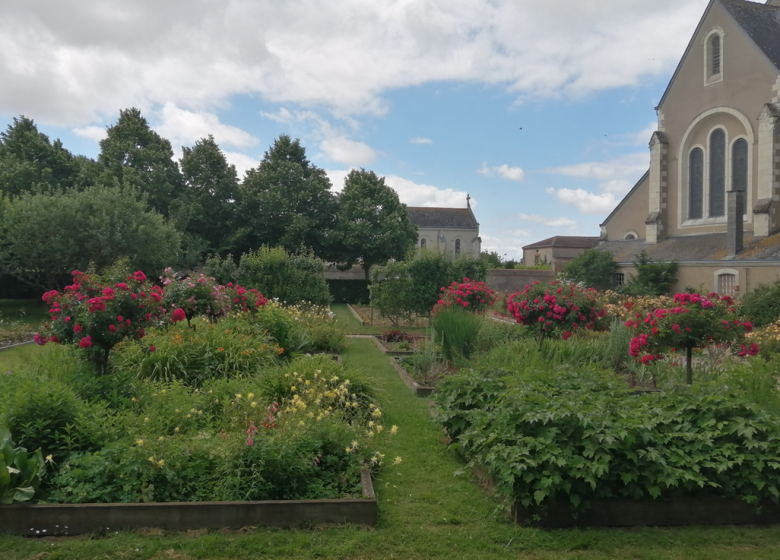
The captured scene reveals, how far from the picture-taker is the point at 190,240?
27.4m

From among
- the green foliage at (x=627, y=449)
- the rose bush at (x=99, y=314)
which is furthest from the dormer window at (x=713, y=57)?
the rose bush at (x=99, y=314)

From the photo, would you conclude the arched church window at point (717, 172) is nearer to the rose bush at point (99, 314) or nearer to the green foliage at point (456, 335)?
the green foliage at point (456, 335)

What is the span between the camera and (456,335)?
938 cm

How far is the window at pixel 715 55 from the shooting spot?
26984 mm

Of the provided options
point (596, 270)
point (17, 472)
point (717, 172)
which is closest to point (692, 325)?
point (17, 472)

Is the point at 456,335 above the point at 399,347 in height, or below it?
above

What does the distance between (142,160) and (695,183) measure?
91.3 feet

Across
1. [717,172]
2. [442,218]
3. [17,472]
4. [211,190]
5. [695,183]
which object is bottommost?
[17,472]

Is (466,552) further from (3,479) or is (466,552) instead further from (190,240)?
(190,240)

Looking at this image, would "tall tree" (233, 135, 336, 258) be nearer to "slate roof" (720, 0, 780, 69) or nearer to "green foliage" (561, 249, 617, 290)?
"green foliage" (561, 249, 617, 290)

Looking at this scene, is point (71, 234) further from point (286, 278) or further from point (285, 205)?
point (285, 205)

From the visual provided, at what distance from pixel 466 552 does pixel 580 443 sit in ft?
3.68

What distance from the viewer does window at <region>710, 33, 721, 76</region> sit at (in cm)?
2698

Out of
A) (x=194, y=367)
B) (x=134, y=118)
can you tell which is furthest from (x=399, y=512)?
(x=134, y=118)
